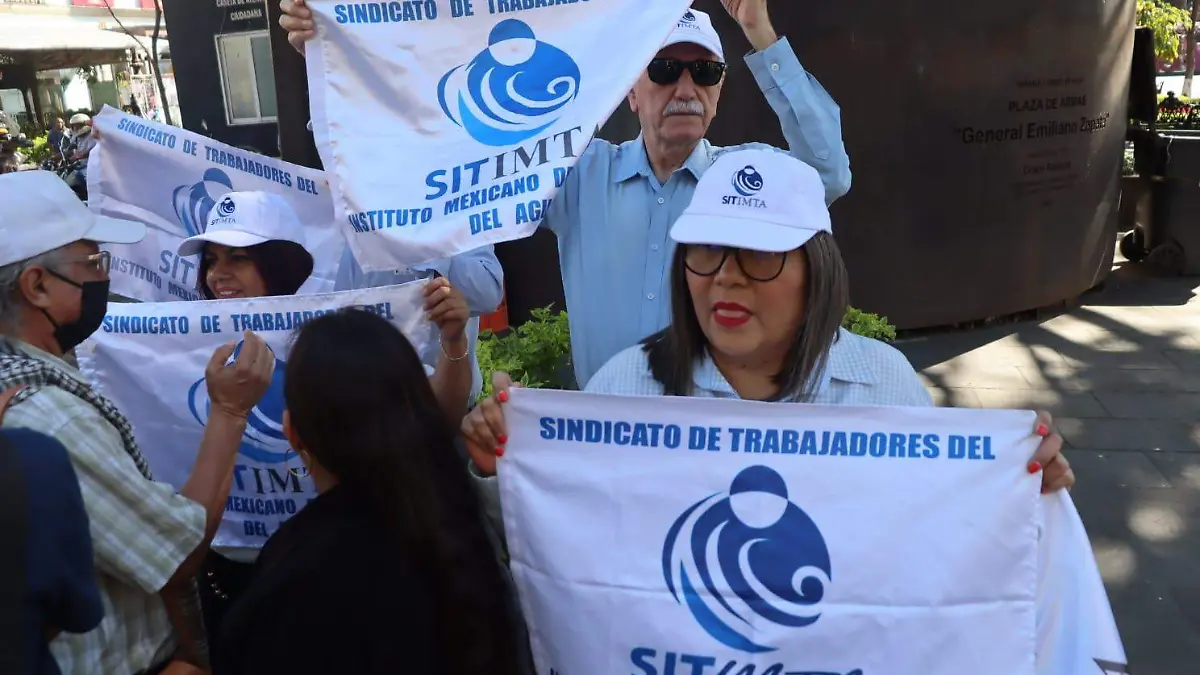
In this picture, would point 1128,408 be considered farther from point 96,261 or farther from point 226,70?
point 226,70

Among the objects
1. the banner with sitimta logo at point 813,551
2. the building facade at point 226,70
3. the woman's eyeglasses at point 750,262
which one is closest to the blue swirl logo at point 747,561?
the banner with sitimta logo at point 813,551

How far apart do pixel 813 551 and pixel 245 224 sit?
2013 mm

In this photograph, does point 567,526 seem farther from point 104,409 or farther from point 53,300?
point 53,300

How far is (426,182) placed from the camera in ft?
8.71

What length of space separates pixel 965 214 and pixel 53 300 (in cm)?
697

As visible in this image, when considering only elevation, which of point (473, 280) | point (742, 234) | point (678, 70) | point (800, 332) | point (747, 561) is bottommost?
point (747, 561)

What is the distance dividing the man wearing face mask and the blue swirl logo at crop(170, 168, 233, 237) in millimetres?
1585

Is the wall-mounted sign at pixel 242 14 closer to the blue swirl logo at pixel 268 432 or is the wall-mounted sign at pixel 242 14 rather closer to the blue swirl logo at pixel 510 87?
the blue swirl logo at pixel 510 87

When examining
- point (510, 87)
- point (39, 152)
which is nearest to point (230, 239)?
point (510, 87)

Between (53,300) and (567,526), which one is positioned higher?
(53,300)

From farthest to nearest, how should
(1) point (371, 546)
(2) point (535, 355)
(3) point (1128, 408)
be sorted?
1. (3) point (1128, 408)
2. (2) point (535, 355)
3. (1) point (371, 546)

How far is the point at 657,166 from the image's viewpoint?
2.83 meters

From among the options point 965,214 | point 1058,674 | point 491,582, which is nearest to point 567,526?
point 491,582

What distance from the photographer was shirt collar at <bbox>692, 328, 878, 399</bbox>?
6.97 feet
